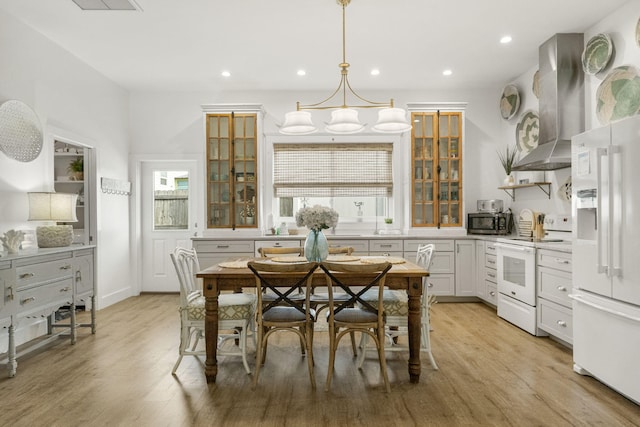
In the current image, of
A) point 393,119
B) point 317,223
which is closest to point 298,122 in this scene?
point 393,119

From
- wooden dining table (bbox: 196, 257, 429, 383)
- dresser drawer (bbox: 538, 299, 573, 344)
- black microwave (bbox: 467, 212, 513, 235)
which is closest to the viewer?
wooden dining table (bbox: 196, 257, 429, 383)

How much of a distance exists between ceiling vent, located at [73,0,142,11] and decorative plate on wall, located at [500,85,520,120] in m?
4.71

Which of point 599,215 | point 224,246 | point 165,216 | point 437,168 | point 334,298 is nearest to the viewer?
point 599,215

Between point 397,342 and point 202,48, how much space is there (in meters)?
3.71

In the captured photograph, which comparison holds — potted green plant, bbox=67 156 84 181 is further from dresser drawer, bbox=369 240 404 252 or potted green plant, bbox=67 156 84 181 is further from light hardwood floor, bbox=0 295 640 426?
dresser drawer, bbox=369 240 404 252

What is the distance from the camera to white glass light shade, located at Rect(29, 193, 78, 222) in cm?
384

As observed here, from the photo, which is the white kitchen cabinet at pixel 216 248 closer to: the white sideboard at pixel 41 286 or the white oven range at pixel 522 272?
the white sideboard at pixel 41 286

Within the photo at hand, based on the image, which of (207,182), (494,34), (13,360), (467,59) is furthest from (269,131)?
(13,360)

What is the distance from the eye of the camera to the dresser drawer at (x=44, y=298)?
3295mm

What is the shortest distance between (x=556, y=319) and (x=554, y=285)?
30 cm

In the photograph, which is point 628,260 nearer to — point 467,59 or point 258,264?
point 258,264

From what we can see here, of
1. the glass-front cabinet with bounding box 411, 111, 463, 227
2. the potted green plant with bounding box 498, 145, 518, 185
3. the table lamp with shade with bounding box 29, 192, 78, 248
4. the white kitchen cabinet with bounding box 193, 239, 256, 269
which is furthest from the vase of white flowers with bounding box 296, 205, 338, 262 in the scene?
the potted green plant with bounding box 498, 145, 518, 185

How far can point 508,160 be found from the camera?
231 inches

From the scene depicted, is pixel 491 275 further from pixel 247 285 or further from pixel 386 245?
pixel 247 285
